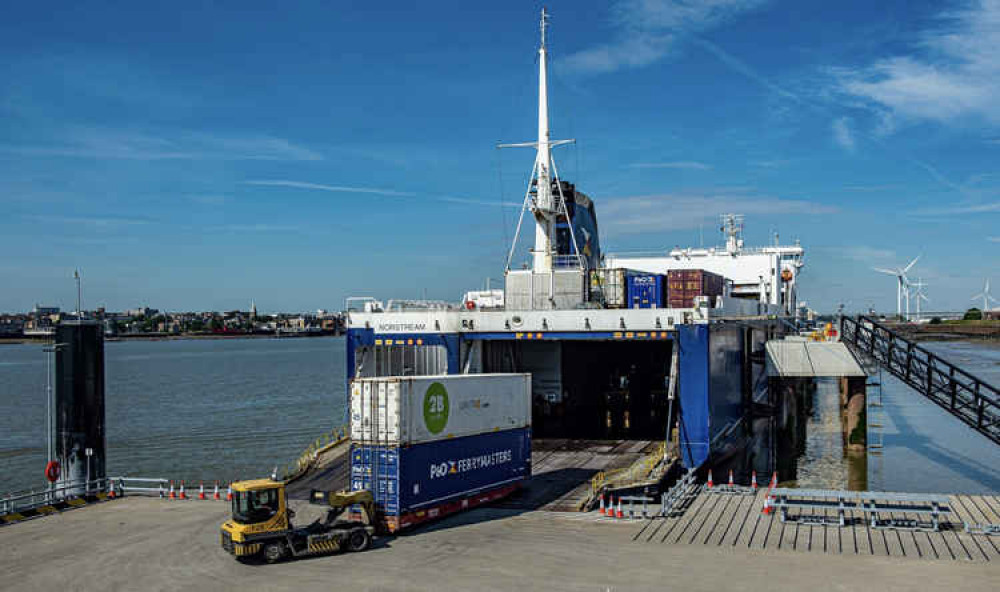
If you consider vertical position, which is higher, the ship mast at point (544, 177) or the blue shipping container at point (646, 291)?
the ship mast at point (544, 177)

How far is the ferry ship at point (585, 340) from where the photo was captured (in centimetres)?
2453

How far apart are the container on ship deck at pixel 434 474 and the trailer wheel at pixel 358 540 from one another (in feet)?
3.85

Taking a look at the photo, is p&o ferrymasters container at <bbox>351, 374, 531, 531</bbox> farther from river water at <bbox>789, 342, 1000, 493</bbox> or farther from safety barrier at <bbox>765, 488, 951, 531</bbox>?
river water at <bbox>789, 342, 1000, 493</bbox>

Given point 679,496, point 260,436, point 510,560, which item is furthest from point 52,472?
point 260,436

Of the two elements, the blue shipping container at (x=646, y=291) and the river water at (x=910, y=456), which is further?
the river water at (x=910, y=456)

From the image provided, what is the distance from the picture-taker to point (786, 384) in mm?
42656

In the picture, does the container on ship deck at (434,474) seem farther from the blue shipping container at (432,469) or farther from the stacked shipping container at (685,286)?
the stacked shipping container at (685,286)

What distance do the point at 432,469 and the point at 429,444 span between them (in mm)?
613

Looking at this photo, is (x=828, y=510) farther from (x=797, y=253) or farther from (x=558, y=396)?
(x=797, y=253)

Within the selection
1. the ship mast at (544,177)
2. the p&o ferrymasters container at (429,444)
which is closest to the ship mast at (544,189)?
the ship mast at (544,177)

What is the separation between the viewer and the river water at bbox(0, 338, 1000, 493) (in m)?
35.0

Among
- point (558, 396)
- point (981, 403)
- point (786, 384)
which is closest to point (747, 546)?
point (981, 403)

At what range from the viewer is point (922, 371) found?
26.5 metres

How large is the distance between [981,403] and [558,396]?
50.8 ft
